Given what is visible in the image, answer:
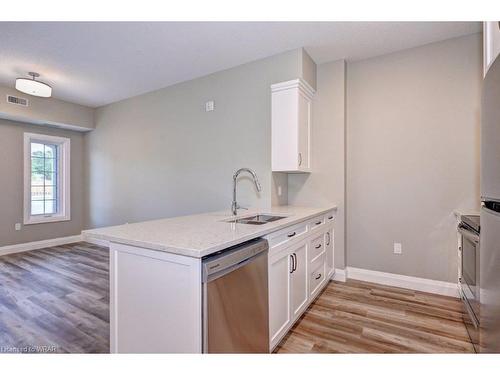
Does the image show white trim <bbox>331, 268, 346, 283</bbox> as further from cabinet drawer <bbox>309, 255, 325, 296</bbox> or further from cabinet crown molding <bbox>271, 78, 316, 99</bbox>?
cabinet crown molding <bbox>271, 78, 316, 99</bbox>

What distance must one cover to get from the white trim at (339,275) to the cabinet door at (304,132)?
1.24 meters

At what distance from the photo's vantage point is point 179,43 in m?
2.66

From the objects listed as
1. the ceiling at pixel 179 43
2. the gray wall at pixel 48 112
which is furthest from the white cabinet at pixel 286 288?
→ the gray wall at pixel 48 112

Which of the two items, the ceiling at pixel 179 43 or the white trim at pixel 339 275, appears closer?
the ceiling at pixel 179 43

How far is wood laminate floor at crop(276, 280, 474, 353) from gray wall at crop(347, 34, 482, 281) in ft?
1.37

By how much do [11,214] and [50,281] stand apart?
84.9 inches

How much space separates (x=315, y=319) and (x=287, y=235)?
83 centimetres

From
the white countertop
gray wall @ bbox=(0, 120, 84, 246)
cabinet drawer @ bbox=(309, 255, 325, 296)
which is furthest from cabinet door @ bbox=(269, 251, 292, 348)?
gray wall @ bbox=(0, 120, 84, 246)

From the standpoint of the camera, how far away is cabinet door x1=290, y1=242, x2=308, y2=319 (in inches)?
76.2

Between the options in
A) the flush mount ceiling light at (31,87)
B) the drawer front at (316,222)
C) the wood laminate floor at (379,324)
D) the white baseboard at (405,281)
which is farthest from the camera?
the flush mount ceiling light at (31,87)

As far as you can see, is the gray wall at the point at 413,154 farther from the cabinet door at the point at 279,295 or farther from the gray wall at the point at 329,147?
the cabinet door at the point at 279,295

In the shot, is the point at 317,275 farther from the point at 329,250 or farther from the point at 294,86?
the point at 294,86

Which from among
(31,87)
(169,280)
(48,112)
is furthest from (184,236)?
(48,112)

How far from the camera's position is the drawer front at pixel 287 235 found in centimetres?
166
